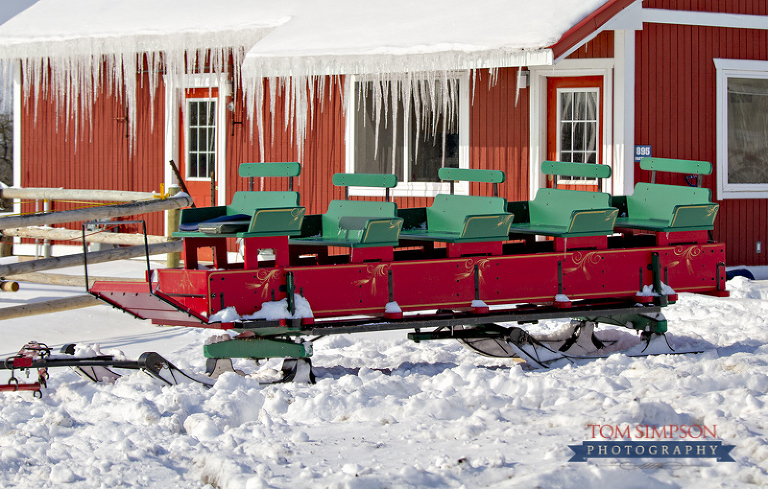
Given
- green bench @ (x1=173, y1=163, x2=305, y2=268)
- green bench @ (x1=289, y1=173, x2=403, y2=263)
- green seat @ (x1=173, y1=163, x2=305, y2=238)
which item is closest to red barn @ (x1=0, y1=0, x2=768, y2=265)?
green bench @ (x1=289, y1=173, x2=403, y2=263)

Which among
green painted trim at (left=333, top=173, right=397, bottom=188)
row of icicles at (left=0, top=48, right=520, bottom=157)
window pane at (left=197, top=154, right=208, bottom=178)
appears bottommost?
green painted trim at (left=333, top=173, right=397, bottom=188)

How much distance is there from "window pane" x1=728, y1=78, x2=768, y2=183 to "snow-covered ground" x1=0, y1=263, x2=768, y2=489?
521cm

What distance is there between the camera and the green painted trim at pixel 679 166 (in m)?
7.68

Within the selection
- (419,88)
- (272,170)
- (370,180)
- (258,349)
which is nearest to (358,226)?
(370,180)

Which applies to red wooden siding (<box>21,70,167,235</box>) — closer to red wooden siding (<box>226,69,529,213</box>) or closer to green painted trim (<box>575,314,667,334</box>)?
red wooden siding (<box>226,69,529,213</box>)

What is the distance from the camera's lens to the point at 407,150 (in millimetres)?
12250

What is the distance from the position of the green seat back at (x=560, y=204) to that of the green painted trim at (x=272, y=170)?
7.59 ft

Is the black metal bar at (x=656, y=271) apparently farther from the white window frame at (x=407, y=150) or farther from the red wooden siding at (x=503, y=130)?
the white window frame at (x=407, y=150)

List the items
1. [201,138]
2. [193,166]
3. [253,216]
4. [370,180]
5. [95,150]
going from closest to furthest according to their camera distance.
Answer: [253,216], [370,180], [201,138], [193,166], [95,150]

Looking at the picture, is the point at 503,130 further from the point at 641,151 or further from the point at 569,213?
the point at 569,213

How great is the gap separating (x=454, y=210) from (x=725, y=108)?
5811 millimetres

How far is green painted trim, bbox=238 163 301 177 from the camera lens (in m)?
7.21

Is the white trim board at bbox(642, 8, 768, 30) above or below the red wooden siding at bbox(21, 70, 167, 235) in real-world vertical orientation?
above

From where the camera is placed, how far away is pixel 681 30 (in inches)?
453
